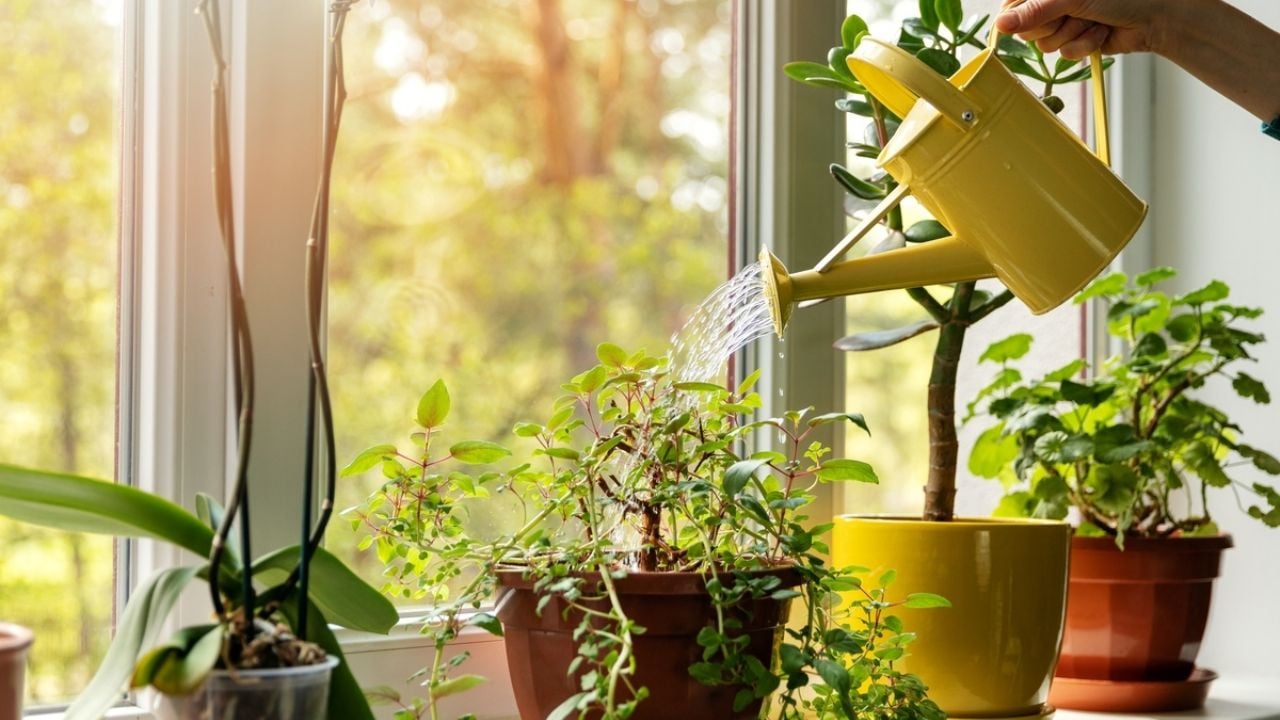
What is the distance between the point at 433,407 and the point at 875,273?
35 centimetres

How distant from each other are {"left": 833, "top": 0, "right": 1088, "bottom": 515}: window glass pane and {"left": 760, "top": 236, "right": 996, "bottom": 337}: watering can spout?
0.51 meters

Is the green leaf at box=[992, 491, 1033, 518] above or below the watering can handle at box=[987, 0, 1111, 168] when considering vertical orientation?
below

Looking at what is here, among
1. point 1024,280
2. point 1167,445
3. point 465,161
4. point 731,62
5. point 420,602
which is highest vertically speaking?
point 731,62

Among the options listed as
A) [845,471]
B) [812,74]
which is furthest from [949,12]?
[845,471]

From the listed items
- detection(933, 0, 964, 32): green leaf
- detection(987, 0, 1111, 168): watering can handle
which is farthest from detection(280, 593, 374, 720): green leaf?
detection(933, 0, 964, 32): green leaf

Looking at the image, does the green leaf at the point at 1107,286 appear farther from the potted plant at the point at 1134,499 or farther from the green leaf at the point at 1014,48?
the green leaf at the point at 1014,48

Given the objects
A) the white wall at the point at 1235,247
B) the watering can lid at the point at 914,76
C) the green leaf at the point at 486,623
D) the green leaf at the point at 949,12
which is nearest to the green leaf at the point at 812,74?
the green leaf at the point at 949,12

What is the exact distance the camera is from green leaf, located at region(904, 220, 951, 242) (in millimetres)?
1099

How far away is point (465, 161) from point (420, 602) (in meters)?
0.41

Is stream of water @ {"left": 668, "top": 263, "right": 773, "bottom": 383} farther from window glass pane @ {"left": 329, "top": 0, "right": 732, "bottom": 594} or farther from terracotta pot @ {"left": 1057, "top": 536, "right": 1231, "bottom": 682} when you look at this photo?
terracotta pot @ {"left": 1057, "top": 536, "right": 1231, "bottom": 682}

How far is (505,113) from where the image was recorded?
4.00ft

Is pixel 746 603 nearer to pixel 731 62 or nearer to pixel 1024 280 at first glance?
pixel 1024 280

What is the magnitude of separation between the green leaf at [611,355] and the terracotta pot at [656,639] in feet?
0.61

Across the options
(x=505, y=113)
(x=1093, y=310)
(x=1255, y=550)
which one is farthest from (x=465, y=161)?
(x=1255, y=550)
